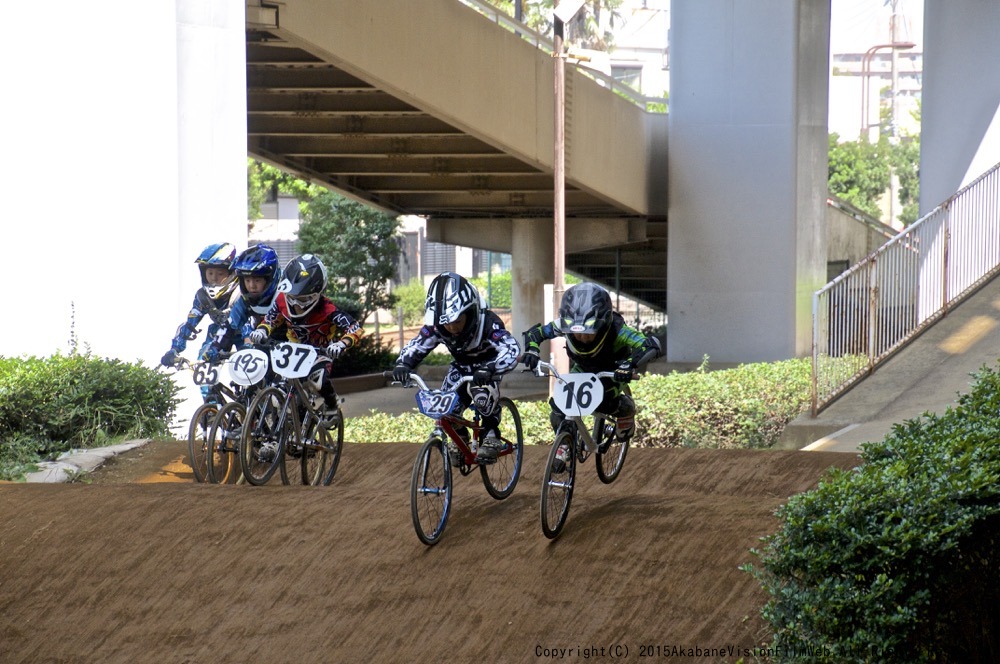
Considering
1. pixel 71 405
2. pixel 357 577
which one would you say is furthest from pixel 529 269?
pixel 357 577

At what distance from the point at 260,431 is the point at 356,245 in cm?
2570

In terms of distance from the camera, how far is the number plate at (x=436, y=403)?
299 inches

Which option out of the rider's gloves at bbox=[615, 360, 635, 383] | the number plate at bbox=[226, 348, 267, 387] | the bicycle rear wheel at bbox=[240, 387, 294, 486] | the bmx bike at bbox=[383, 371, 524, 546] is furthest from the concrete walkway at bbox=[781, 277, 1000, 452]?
the number plate at bbox=[226, 348, 267, 387]

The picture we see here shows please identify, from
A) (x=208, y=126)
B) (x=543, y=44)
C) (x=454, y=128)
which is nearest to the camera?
(x=208, y=126)

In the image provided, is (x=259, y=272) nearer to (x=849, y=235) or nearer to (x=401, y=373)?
(x=401, y=373)

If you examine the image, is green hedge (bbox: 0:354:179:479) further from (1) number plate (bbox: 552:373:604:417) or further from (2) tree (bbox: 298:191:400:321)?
(2) tree (bbox: 298:191:400:321)

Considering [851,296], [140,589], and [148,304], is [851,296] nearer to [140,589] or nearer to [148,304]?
[148,304]

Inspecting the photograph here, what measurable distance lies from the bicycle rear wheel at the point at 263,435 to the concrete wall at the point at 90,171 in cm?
536

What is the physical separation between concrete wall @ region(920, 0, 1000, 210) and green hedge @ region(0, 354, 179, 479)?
12020 millimetres

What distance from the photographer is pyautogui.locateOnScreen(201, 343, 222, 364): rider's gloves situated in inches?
423

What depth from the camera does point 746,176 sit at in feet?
82.1

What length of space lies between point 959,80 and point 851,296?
609cm

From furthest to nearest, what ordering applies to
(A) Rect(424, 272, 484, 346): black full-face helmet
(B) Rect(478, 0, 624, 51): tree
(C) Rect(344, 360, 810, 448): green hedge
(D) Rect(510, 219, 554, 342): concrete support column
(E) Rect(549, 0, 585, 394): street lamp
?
(B) Rect(478, 0, 624, 51): tree
(D) Rect(510, 219, 554, 342): concrete support column
(E) Rect(549, 0, 585, 394): street lamp
(C) Rect(344, 360, 810, 448): green hedge
(A) Rect(424, 272, 484, 346): black full-face helmet

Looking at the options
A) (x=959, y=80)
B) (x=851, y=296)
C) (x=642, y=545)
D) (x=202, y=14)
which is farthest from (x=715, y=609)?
(x=959, y=80)
